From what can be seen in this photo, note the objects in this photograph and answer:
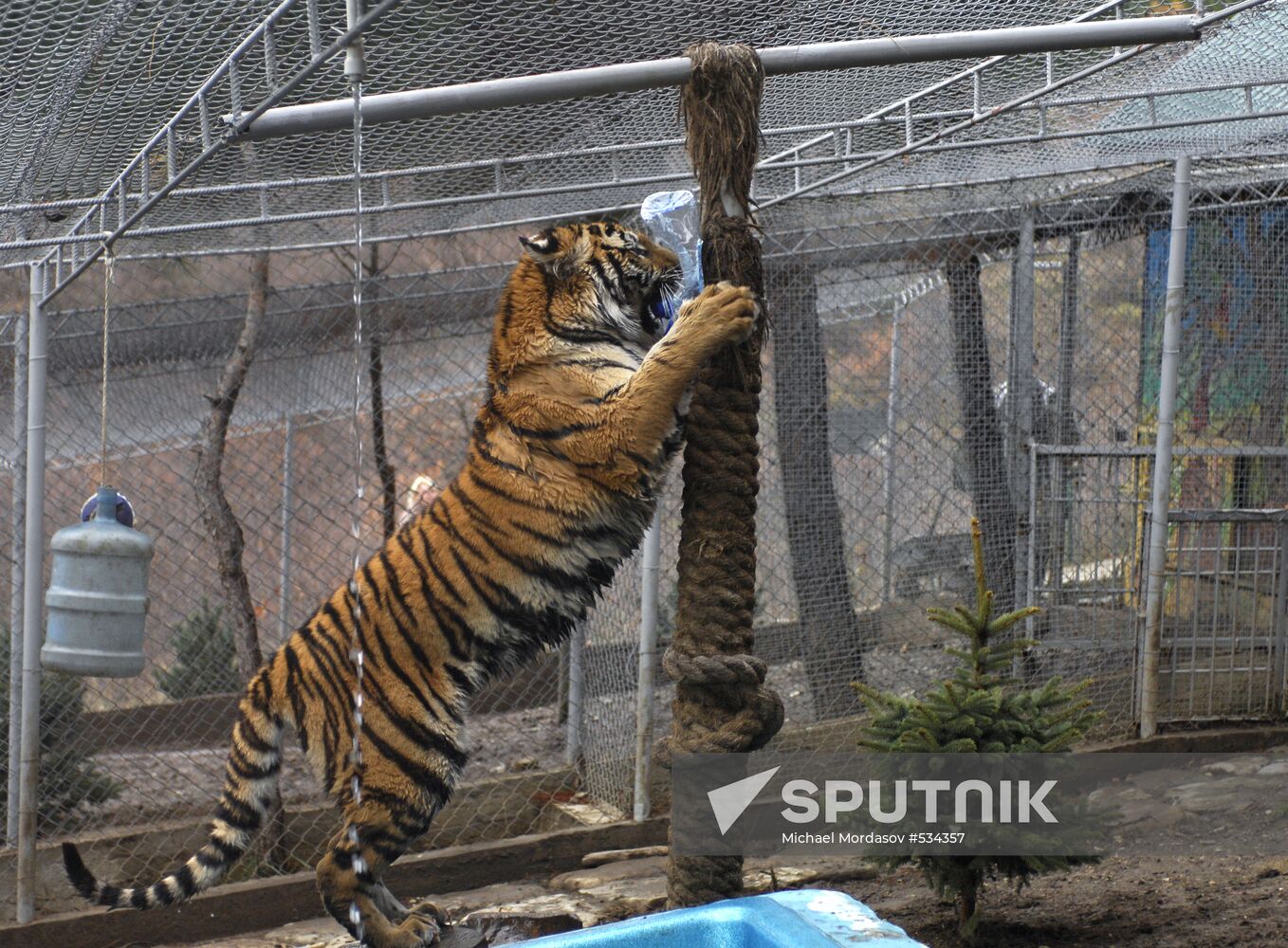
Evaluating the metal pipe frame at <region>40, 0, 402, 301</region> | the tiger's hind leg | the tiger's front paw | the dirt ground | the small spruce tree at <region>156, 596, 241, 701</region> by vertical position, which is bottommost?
the dirt ground

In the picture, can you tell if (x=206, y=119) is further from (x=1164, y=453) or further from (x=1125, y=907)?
(x=1164, y=453)

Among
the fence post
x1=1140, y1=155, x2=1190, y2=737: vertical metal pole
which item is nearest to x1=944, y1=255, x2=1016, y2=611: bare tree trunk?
the fence post

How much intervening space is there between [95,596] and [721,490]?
215 cm

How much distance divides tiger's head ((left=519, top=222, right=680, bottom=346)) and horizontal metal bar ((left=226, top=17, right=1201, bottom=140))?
58 centimetres

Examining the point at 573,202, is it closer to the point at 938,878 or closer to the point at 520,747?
the point at 520,747

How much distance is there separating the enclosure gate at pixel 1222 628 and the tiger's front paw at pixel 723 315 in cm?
439

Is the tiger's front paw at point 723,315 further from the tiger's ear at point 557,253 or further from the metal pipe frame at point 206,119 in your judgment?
the metal pipe frame at point 206,119

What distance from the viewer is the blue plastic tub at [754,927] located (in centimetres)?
262

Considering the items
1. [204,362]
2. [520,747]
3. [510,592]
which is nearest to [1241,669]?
[520,747]

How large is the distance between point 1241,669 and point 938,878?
132 inches

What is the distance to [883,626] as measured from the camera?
23.7ft

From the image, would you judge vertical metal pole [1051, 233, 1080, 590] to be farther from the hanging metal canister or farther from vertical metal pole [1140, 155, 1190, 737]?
the hanging metal canister

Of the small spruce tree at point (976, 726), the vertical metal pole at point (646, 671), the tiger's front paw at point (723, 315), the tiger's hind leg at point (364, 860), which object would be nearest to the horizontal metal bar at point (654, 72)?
the tiger's front paw at point (723, 315)

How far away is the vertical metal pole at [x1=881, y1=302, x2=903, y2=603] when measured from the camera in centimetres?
706
